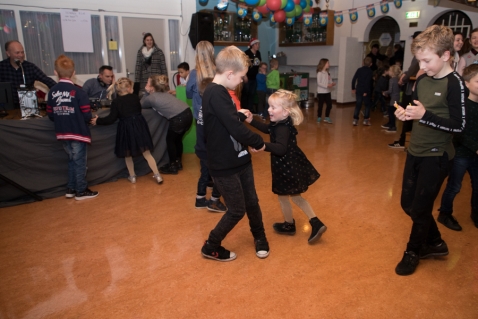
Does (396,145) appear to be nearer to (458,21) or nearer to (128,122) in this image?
(128,122)

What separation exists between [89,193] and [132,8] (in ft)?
15.1

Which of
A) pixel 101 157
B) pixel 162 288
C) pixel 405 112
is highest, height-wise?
pixel 405 112

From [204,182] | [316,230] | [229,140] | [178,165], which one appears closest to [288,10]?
[178,165]

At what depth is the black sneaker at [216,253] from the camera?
256 cm

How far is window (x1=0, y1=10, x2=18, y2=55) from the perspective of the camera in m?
5.79

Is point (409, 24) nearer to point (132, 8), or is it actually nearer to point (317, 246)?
point (132, 8)

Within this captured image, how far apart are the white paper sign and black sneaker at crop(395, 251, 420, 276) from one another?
249 inches

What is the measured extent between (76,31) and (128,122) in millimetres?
3562

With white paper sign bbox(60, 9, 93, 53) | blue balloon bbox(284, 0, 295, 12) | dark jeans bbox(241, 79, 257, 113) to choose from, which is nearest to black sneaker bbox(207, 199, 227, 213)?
white paper sign bbox(60, 9, 93, 53)

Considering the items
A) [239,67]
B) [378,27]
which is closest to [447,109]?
[239,67]

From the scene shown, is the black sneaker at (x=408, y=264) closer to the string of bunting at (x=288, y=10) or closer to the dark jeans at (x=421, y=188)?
the dark jeans at (x=421, y=188)

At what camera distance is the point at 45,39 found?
6262 millimetres

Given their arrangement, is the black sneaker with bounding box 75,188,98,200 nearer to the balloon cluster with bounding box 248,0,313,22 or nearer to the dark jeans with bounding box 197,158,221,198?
the dark jeans with bounding box 197,158,221,198

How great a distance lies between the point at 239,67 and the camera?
221cm
